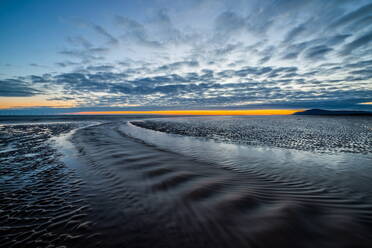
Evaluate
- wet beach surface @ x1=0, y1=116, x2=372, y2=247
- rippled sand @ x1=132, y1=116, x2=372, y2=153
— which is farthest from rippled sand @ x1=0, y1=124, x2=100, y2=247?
rippled sand @ x1=132, y1=116, x2=372, y2=153

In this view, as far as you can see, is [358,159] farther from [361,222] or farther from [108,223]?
[108,223]

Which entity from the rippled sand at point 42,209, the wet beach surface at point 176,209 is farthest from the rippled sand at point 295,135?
the rippled sand at point 42,209

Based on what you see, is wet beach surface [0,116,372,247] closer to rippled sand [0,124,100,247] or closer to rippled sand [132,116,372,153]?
rippled sand [0,124,100,247]

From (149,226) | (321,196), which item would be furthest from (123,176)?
(321,196)

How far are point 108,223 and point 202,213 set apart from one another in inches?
85.4

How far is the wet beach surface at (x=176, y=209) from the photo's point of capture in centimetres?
310

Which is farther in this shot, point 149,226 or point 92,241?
point 149,226

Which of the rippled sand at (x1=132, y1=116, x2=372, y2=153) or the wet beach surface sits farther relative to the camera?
the rippled sand at (x1=132, y1=116, x2=372, y2=153)

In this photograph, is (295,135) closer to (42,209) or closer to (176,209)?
(176,209)

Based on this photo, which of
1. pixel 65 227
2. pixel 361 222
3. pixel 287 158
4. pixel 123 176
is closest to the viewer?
pixel 65 227

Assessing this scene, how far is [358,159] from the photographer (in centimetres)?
920

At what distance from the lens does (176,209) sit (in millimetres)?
4184

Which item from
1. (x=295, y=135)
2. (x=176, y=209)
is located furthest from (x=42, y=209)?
(x=295, y=135)

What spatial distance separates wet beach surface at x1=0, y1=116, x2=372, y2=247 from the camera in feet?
10.2
